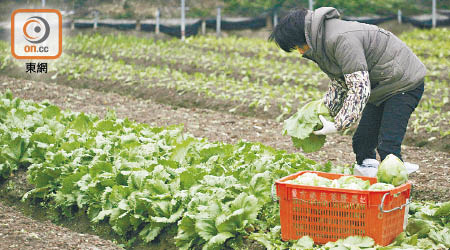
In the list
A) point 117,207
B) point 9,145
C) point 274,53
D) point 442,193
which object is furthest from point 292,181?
point 274,53

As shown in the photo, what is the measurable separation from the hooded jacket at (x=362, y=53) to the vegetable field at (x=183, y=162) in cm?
81

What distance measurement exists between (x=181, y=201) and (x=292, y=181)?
2.79 feet

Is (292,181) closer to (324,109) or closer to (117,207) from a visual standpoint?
(324,109)

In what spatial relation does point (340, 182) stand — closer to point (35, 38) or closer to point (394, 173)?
point (394, 173)

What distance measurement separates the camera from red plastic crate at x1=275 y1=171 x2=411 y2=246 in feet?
11.3

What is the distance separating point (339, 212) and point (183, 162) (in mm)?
1764

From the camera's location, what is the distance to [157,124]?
811 centimetres

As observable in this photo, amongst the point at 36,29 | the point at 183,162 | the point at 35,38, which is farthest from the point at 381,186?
the point at 36,29

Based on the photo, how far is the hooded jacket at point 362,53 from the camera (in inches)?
154

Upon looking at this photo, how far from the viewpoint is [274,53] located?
15.0m

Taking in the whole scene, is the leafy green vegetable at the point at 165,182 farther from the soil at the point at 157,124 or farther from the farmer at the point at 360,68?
the farmer at the point at 360,68

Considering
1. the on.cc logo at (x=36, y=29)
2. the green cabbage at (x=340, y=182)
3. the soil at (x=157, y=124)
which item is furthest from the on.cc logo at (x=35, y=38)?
the green cabbage at (x=340, y=182)

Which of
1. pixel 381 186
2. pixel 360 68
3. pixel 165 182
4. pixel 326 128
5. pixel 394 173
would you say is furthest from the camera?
pixel 165 182

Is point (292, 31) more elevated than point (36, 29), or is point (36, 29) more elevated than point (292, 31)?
point (292, 31)
